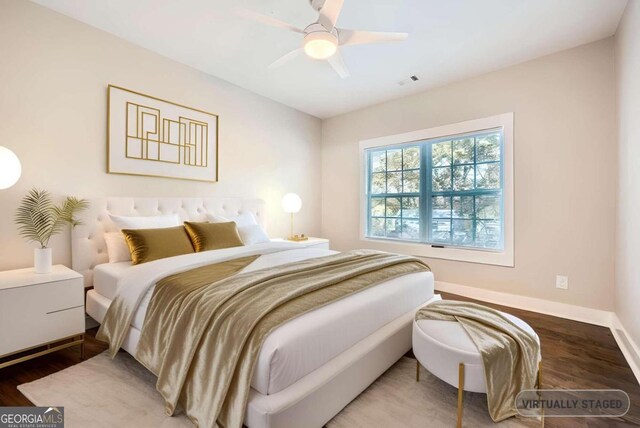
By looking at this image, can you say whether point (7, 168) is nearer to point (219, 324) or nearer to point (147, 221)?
point (147, 221)

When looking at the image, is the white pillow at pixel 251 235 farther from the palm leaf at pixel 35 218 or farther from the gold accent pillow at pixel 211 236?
the palm leaf at pixel 35 218

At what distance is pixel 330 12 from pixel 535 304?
3456 mm

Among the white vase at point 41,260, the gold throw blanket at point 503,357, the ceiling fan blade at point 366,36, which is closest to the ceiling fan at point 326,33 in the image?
the ceiling fan blade at point 366,36

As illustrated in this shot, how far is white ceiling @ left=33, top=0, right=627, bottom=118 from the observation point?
2322 millimetres

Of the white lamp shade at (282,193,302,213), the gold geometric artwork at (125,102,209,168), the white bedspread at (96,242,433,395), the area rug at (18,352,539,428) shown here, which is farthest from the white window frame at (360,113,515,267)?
the gold geometric artwork at (125,102,209,168)

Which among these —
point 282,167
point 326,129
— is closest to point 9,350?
point 282,167

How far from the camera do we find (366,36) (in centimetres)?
214

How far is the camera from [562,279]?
9.78ft

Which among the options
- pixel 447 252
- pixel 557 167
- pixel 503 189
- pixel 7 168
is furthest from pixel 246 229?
pixel 557 167

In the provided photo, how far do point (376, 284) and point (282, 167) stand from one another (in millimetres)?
2936

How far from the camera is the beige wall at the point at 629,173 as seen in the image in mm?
2080

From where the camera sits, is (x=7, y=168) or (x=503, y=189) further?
(x=503, y=189)

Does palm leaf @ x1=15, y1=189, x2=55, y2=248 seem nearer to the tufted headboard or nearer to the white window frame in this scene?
the tufted headboard

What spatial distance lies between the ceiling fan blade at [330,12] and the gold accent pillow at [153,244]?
6.90 feet
